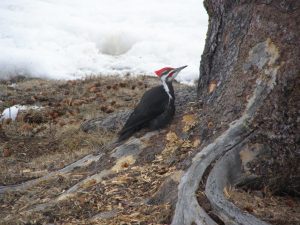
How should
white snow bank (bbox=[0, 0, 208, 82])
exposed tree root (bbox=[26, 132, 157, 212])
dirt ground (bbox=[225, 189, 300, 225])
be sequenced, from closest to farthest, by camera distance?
1. dirt ground (bbox=[225, 189, 300, 225])
2. exposed tree root (bbox=[26, 132, 157, 212])
3. white snow bank (bbox=[0, 0, 208, 82])

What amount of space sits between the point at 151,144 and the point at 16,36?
475 inches

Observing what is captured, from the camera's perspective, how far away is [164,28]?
1920 cm

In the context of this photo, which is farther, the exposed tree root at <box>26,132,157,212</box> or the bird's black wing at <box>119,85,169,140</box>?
the bird's black wing at <box>119,85,169,140</box>

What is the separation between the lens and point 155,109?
6461mm

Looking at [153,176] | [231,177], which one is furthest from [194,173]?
[153,176]

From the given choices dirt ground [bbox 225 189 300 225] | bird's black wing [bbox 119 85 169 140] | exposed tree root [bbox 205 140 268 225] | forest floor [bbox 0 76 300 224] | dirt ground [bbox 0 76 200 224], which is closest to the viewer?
exposed tree root [bbox 205 140 268 225]

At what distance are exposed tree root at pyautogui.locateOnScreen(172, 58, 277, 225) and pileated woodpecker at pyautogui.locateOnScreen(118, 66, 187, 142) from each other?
1323 millimetres

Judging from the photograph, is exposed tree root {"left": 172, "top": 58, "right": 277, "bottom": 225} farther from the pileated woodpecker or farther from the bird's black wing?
the bird's black wing

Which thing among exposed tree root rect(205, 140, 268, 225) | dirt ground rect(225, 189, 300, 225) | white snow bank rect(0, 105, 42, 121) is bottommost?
dirt ground rect(225, 189, 300, 225)

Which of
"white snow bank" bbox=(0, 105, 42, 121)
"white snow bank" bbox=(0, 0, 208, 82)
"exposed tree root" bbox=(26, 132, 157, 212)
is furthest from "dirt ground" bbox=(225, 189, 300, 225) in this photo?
"white snow bank" bbox=(0, 0, 208, 82)

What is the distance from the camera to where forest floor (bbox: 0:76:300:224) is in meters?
4.75

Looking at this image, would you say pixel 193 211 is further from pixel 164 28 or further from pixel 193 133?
pixel 164 28

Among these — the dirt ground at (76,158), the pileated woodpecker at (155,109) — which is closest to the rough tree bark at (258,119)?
the dirt ground at (76,158)

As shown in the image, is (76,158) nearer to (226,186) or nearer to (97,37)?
(226,186)
